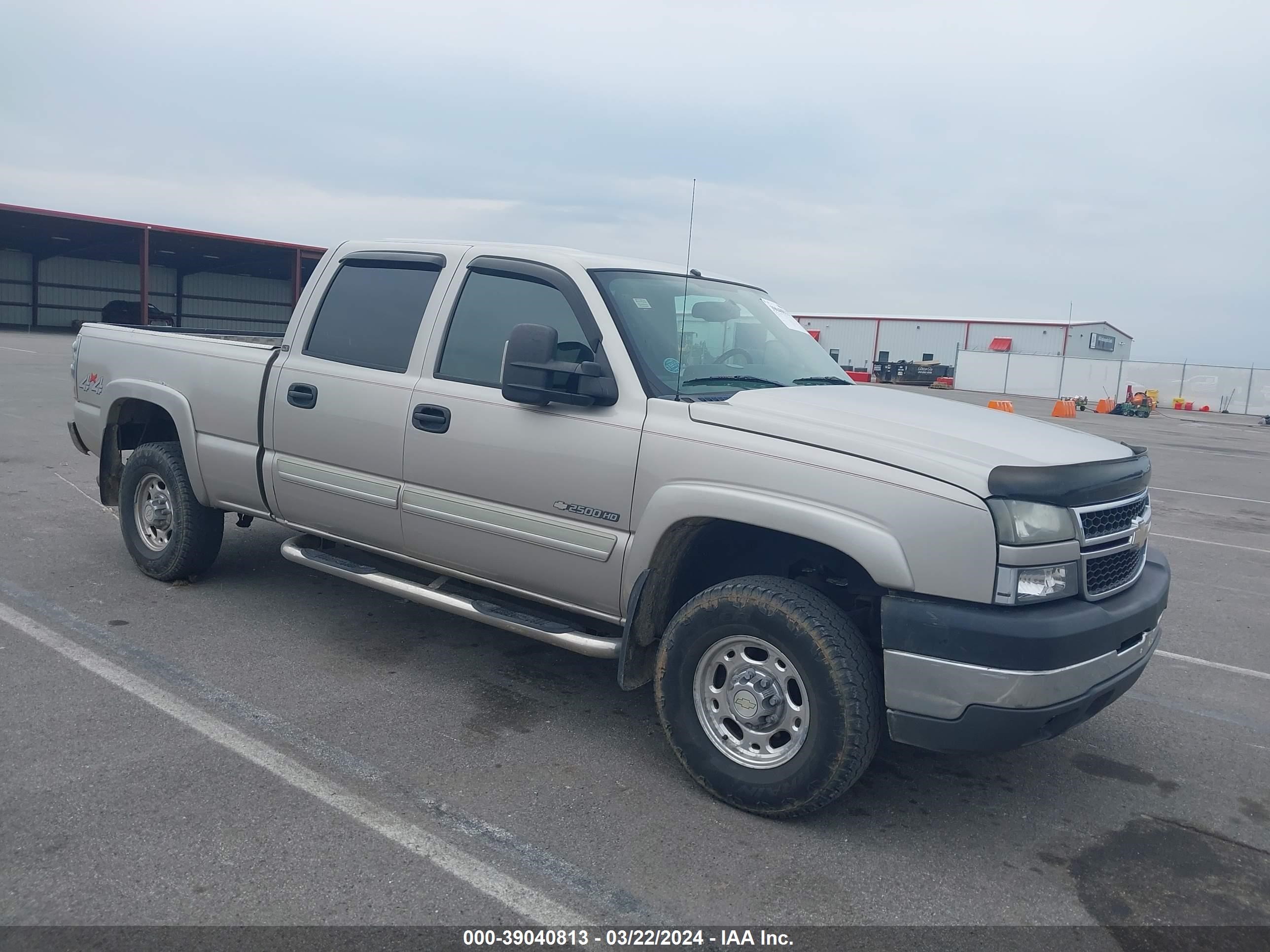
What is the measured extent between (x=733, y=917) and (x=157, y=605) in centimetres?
399

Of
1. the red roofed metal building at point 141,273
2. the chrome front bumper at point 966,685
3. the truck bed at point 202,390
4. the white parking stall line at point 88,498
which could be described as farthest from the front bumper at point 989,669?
the red roofed metal building at point 141,273

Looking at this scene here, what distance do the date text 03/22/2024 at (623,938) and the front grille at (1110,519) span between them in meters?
1.67

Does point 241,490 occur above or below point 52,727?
above

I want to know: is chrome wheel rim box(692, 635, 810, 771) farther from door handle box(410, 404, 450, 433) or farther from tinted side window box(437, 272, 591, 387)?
door handle box(410, 404, 450, 433)

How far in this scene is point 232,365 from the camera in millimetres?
5289

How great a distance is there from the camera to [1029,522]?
123 inches

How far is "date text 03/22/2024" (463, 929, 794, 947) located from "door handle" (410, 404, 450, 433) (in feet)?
7.27

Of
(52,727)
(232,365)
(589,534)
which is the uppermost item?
(232,365)

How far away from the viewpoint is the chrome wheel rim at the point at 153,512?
5848 millimetres

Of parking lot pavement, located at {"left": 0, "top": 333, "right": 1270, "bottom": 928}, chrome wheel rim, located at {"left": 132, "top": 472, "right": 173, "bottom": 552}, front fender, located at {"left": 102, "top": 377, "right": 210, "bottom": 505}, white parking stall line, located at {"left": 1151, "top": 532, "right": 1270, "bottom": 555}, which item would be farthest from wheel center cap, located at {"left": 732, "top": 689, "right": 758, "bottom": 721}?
white parking stall line, located at {"left": 1151, "top": 532, "right": 1270, "bottom": 555}

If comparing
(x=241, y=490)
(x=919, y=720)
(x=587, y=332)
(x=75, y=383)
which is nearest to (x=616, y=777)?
(x=919, y=720)

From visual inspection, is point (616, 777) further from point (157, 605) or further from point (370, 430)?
point (157, 605)

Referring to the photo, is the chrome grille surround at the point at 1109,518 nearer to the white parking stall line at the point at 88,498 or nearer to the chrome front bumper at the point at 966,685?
the chrome front bumper at the point at 966,685

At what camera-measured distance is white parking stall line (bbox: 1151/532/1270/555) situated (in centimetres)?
897
